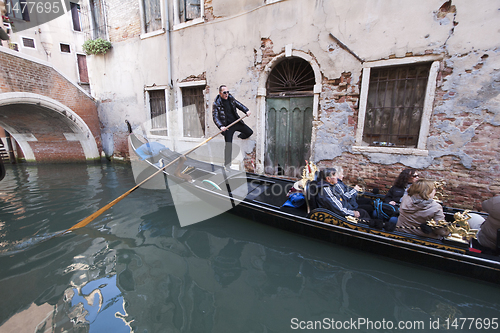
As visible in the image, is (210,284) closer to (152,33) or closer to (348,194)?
(348,194)

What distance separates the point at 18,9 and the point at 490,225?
16.2m

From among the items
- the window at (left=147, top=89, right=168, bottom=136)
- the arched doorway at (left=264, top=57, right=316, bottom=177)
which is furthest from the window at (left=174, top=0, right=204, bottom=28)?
the arched doorway at (left=264, top=57, right=316, bottom=177)

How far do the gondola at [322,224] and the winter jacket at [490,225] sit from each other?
12 centimetres

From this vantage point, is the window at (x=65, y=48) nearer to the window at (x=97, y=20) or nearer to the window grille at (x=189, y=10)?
the window at (x=97, y=20)

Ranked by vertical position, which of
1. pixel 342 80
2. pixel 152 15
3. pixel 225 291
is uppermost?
pixel 152 15

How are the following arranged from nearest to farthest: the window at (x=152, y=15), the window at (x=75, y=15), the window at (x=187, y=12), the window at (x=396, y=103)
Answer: the window at (x=396, y=103) → the window at (x=187, y=12) → the window at (x=152, y=15) → the window at (x=75, y=15)

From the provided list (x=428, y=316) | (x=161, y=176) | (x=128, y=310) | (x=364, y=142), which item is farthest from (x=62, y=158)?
(x=428, y=316)

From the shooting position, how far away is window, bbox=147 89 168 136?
6.03m

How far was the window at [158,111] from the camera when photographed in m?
6.03

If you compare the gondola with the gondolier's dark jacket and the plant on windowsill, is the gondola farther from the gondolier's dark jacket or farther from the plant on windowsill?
the plant on windowsill

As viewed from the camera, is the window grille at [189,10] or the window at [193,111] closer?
the window grille at [189,10]

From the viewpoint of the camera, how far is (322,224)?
94.0 inches

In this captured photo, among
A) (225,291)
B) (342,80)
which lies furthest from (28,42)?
(225,291)

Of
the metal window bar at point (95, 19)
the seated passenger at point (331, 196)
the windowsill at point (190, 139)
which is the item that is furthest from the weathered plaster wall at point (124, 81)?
the seated passenger at point (331, 196)
